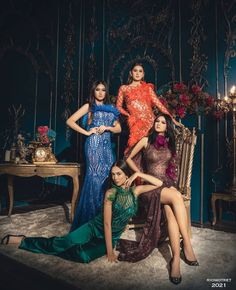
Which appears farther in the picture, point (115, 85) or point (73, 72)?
point (73, 72)

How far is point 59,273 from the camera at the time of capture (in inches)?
103

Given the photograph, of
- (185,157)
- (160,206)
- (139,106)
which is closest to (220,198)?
(185,157)

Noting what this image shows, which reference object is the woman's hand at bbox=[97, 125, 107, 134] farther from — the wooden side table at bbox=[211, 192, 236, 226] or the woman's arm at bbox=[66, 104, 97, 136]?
the wooden side table at bbox=[211, 192, 236, 226]

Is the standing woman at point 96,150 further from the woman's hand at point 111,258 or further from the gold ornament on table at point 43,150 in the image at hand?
the woman's hand at point 111,258

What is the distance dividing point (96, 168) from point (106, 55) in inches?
112

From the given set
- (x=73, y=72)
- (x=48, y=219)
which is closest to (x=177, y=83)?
(x=73, y=72)

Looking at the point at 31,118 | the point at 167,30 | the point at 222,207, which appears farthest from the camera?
the point at 31,118

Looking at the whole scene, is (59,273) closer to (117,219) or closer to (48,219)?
(117,219)

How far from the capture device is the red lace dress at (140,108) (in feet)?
13.5

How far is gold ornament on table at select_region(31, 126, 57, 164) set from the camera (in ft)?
14.6

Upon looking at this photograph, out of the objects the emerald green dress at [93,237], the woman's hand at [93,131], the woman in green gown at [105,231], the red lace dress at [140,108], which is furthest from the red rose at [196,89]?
the emerald green dress at [93,237]

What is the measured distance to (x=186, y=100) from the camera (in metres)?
4.38

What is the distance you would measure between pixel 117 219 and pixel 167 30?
3489 mm

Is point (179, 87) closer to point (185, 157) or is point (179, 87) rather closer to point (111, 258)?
point (185, 157)
